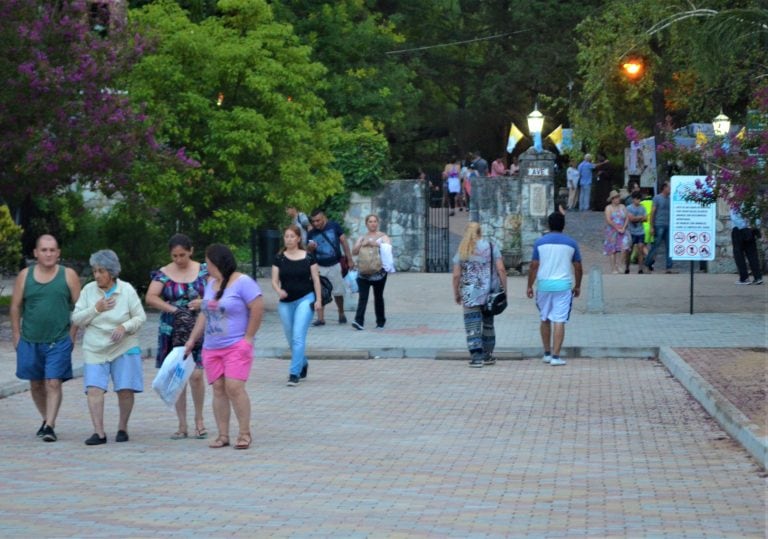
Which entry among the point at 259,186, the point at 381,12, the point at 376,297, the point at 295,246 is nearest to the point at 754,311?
the point at 376,297

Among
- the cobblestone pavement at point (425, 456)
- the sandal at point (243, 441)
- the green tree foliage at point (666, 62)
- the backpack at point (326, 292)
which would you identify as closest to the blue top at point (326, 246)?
the backpack at point (326, 292)

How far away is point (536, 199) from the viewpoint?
32031 mm

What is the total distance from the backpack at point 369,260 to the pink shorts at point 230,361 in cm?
918

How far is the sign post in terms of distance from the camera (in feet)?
74.3

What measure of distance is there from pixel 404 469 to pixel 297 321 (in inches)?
Result: 199

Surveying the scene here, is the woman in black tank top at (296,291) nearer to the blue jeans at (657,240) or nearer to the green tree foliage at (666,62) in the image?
the green tree foliage at (666,62)

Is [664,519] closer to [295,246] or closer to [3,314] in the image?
[295,246]

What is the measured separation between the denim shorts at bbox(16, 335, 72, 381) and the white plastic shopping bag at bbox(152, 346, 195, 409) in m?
0.90

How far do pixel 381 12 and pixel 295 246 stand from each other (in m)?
34.2

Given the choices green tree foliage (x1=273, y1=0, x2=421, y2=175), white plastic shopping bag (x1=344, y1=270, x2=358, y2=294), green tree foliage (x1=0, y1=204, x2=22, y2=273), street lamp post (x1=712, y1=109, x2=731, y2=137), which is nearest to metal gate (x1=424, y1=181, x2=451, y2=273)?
street lamp post (x1=712, y1=109, x2=731, y2=137)

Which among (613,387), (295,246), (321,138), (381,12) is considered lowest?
(613,387)

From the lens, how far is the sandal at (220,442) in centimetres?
1141

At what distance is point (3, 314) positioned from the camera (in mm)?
22375

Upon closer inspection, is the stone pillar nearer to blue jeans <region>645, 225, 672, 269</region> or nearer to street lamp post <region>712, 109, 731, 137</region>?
blue jeans <region>645, 225, 672, 269</region>
